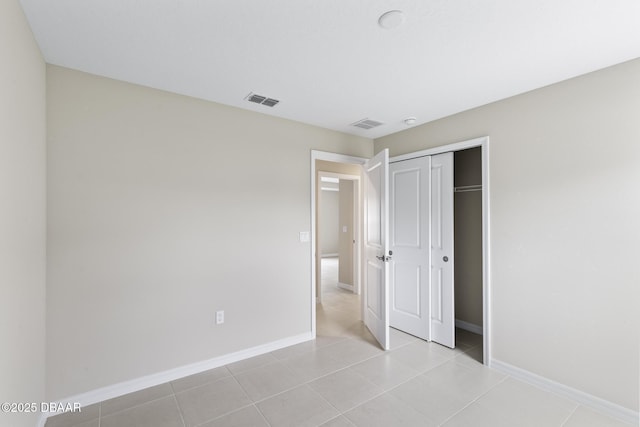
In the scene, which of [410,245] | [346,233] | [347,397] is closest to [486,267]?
[410,245]

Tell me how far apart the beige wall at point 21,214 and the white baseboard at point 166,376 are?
0.32m

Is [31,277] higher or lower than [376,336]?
higher

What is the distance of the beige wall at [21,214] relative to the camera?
1313mm

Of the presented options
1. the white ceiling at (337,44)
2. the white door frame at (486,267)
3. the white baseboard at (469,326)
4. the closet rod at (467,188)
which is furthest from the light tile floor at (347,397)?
the white ceiling at (337,44)

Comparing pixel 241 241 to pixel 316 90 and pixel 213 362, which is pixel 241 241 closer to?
pixel 213 362

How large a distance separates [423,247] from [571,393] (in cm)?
171

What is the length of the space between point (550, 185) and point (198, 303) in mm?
3282

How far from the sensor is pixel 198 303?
2725 millimetres

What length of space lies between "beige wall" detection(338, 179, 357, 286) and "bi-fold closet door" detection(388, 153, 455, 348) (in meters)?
1.98

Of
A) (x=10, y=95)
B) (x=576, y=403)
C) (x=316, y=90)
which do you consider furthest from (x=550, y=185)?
(x=10, y=95)

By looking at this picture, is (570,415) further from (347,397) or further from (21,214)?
(21,214)

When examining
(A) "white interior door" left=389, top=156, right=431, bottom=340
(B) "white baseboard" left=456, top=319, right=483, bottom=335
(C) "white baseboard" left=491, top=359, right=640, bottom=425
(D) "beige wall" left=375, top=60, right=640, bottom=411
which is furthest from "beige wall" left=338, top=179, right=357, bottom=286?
(C) "white baseboard" left=491, top=359, right=640, bottom=425

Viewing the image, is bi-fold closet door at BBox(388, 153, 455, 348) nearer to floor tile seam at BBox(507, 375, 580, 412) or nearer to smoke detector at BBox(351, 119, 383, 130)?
smoke detector at BBox(351, 119, 383, 130)

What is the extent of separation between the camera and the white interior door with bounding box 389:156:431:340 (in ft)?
11.2
